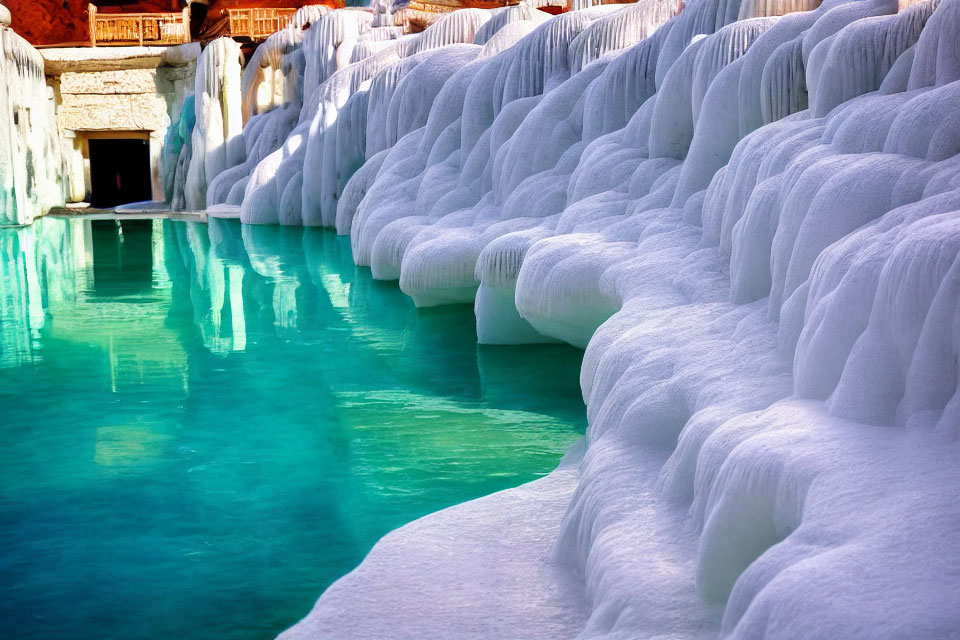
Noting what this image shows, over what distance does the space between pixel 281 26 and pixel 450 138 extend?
12.6 metres

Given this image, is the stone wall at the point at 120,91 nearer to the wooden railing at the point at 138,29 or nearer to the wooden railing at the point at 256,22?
the wooden railing at the point at 138,29

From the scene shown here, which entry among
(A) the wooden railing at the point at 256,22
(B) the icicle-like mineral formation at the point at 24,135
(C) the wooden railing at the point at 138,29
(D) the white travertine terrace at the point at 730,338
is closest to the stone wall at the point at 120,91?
(C) the wooden railing at the point at 138,29

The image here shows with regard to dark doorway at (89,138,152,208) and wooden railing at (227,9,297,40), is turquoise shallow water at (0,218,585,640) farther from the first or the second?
dark doorway at (89,138,152,208)

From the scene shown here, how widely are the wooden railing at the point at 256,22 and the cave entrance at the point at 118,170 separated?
847cm

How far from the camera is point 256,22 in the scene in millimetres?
22797

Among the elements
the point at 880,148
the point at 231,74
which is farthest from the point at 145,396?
the point at 231,74

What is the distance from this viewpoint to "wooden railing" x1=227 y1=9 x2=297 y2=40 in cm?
2272

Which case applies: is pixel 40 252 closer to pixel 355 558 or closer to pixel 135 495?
pixel 135 495

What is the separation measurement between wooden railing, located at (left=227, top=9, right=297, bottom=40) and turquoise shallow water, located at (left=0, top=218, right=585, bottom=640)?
13308 millimetres

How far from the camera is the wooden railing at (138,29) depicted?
22.7m

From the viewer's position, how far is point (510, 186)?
9484mm

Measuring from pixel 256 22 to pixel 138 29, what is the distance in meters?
2.49

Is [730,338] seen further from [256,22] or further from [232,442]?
[256,22]

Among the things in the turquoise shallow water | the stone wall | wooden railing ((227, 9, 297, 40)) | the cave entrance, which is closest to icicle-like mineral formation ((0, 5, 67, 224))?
the stone wall
